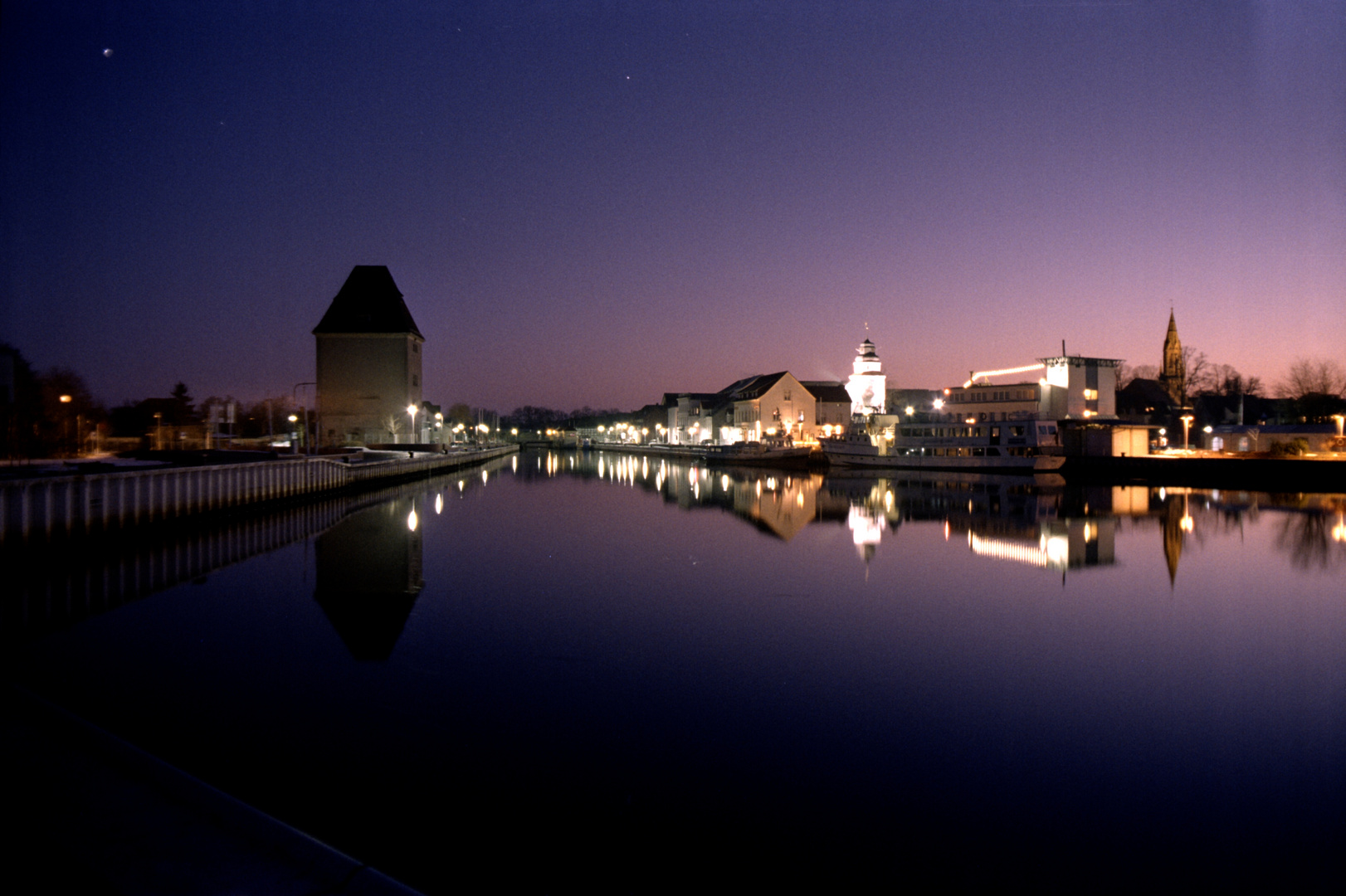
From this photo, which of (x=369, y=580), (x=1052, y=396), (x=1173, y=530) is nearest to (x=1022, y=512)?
(x=1173, y=530)

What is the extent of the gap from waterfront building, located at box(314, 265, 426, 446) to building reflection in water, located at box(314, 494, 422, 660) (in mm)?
27290

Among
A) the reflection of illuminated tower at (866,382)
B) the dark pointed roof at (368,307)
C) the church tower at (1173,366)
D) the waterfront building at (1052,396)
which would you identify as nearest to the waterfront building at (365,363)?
the dark pointed roof at (368,307)

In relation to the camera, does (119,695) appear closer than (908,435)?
Yes

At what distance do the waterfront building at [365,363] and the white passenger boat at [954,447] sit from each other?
2928cm

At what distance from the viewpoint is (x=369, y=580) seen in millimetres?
13680

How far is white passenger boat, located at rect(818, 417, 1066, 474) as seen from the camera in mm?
51500

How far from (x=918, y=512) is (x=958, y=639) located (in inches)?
696

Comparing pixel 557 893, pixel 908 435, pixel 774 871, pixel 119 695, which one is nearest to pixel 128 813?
pixel 557 893

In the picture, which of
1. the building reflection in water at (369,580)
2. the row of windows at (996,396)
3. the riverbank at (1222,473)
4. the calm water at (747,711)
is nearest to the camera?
the calm water at (747,711)

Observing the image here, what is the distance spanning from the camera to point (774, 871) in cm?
454

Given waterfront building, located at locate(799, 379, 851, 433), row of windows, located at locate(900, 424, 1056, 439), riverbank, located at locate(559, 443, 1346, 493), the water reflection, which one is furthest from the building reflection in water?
waterfront building, located at locate(799, 379, 851, 433)

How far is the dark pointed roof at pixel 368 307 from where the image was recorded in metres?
48.7

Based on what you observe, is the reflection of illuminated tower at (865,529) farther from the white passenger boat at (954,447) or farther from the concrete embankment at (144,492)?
the white passenger boat at (954,447)

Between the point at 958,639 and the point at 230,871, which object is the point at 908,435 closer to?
the point at 958,639
